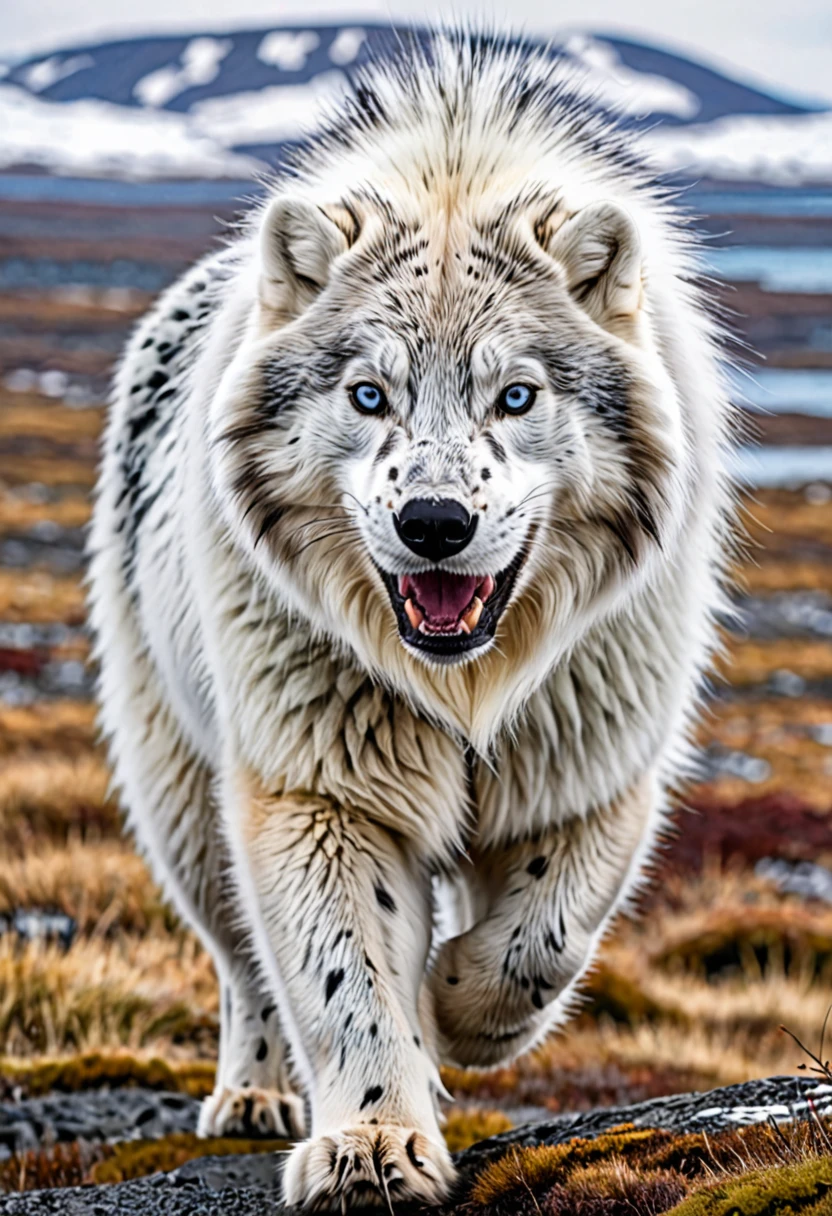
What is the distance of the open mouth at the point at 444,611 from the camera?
12.5 feet

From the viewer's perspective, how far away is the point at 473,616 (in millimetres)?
3836

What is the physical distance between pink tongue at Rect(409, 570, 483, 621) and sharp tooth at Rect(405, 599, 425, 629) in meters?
0.02

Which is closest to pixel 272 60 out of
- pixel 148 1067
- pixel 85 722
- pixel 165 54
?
pixel 165 54

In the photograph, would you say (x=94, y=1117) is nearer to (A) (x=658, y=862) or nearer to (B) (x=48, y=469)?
(A) (x=658, y=862)

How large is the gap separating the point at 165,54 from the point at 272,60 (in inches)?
435

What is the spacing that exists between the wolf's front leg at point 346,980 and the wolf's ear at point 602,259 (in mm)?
1531

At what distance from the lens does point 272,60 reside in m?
157

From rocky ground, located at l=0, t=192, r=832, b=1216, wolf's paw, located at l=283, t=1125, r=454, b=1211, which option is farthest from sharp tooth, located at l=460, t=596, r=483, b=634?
wolf's paw, located at l=283, t=1125, r=454, b=1211

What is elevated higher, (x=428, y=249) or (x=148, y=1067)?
(x=428, y=249)

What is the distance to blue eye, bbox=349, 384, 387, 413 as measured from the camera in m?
3.90

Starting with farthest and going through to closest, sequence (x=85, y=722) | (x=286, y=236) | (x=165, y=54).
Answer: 1. (x=165, y=54)
2. (x=85, y=722)
3. (x=286, y=236)

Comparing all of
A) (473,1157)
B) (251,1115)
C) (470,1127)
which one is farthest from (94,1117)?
(473,1157)

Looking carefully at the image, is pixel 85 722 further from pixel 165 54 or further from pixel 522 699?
pixel 165 54

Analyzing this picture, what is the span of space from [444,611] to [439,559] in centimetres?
22
